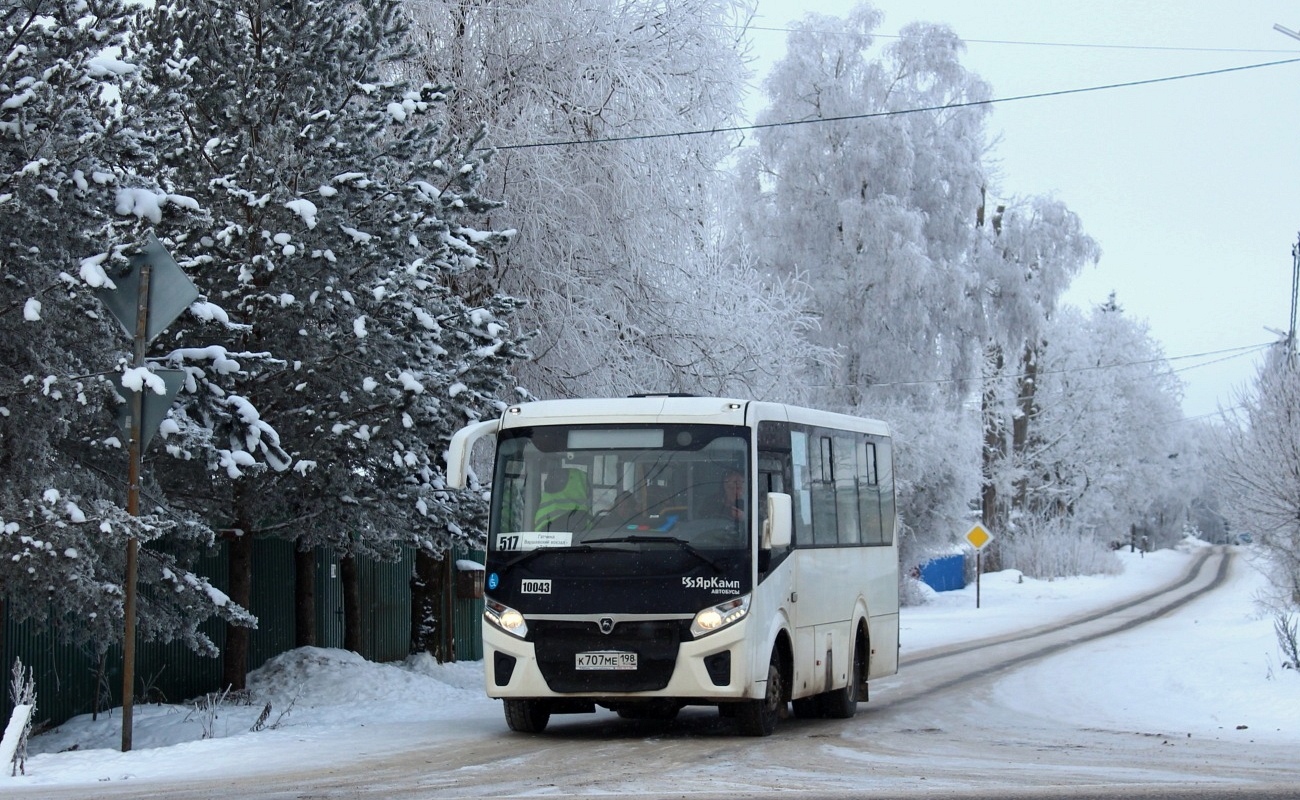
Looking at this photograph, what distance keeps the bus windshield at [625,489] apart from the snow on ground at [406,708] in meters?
1.94

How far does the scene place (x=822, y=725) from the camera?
15.3 meters

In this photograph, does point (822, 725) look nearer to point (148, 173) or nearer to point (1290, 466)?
point (148, 173)

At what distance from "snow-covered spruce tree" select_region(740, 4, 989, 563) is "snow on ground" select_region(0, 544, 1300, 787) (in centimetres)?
1017

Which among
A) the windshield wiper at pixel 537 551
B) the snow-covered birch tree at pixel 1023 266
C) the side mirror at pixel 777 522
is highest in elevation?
the snow-covered birch tree at pixel 1023 266

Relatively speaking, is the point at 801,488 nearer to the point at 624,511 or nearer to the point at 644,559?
the point at 624,511

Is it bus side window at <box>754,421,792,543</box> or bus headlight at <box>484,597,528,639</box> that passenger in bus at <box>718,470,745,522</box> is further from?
bus headlight at <box>484,597,528,639</box>

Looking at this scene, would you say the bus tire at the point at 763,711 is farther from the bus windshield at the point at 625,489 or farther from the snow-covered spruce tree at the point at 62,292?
the snow-covered spruce tree at the point at 62,292

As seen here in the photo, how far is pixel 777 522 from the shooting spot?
1298 centimetres

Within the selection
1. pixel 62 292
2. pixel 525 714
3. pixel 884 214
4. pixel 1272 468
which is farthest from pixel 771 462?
pixel 884 214

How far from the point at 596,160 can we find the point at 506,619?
928 centimetres

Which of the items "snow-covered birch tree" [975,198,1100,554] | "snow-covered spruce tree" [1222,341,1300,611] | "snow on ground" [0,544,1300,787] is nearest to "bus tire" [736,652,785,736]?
"snow on ground" [0,544,1300,787]

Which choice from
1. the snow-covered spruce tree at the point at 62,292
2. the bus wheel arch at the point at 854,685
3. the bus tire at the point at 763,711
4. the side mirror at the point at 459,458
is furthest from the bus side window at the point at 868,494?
the snow-covered spruce tree at the point at 62,292

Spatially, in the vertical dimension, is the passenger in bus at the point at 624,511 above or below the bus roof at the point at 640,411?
below

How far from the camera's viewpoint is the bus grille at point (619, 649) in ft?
42.1
